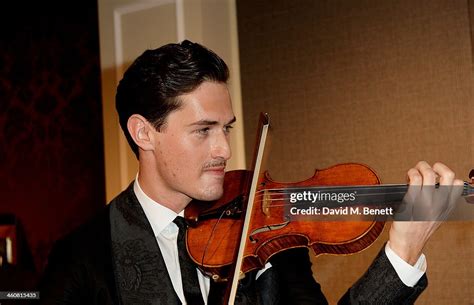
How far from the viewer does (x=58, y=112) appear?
3348 mm

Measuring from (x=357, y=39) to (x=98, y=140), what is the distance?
1.36m

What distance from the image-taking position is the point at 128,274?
55.8 inches

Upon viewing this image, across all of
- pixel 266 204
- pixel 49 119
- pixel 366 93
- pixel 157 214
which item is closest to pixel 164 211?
pixel 157 214

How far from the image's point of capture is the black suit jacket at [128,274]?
54.7 inches

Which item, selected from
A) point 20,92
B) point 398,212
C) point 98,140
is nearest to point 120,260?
point 398,212

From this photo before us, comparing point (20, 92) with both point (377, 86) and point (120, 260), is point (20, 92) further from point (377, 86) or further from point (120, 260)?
point (120, 260)

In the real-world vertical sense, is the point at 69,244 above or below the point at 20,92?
below

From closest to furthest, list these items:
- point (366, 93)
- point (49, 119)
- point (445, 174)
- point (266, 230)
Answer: point (445, 174) → point (266, 230) → point (366, 93) → point (49, 119)

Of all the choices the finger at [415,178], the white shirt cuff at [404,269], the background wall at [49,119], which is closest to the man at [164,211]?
the white shirt cuff at [404,269]

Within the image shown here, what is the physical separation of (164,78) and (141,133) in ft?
0.43

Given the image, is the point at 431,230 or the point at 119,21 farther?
the point at 119,21

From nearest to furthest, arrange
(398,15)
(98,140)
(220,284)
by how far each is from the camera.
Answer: (220,284) → (398,15) → (98,140)

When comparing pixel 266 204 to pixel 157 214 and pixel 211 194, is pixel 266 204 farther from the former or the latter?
pixel 157 214

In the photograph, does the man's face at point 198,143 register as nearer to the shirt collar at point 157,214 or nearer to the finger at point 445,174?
the shirt collar at point 157,214
